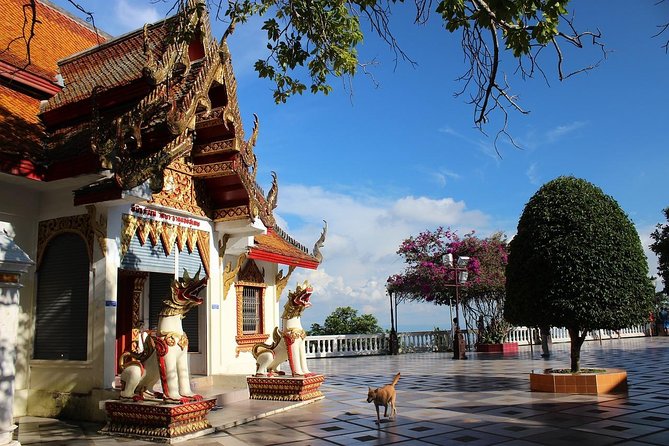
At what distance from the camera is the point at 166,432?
248 inches

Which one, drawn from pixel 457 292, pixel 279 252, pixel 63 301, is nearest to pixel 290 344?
pixel 279 252

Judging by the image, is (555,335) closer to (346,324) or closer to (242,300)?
(346,324)

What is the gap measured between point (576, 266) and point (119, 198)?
7.29m

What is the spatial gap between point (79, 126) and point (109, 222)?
1936 mm

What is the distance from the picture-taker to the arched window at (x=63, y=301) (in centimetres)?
773

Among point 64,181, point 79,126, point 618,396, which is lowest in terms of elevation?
point 618,396

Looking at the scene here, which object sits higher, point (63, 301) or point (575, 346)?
point (63, 301)

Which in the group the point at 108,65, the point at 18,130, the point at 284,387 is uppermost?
the point at 108,65

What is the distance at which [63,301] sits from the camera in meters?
7.90

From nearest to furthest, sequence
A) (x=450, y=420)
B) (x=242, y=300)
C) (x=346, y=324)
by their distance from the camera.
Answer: (x=450, y=420), (x=242, y=300), (x=346, y=324)

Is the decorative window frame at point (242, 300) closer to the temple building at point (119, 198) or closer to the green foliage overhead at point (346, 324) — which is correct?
the temple building at point (119, 198)

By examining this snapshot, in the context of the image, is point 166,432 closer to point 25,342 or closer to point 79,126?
point 25,342

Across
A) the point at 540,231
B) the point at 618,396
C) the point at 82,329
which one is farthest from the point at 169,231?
the point at 618,396

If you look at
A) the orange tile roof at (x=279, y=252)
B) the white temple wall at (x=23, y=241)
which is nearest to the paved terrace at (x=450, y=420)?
the white temple wall at (x=23, y=241)
